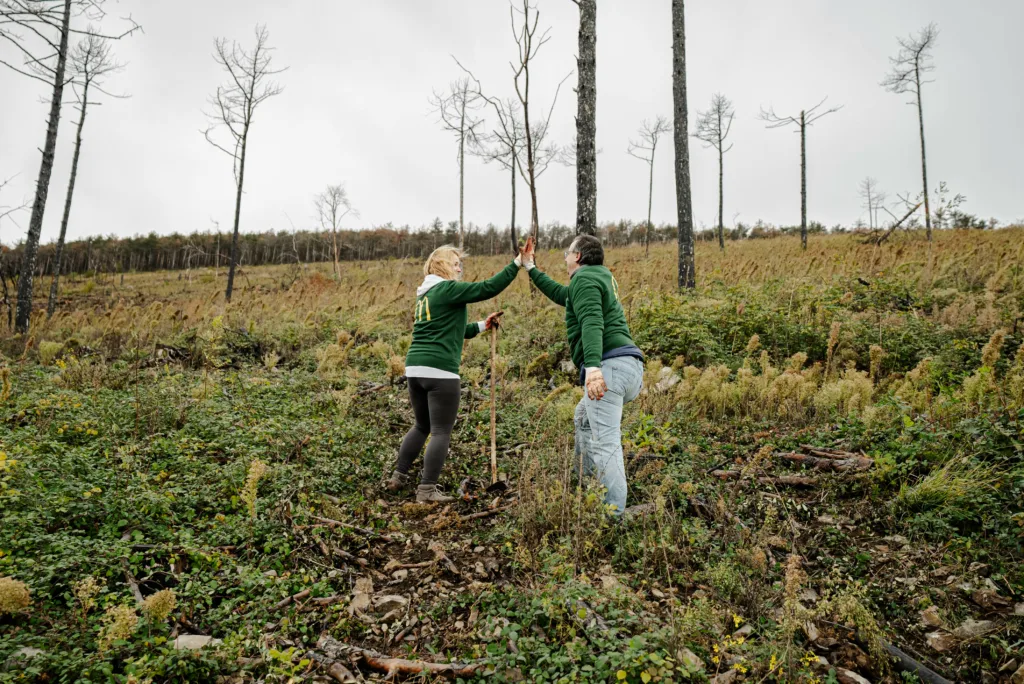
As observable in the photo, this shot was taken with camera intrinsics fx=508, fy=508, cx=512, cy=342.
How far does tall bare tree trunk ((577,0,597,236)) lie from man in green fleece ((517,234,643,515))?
3647 mm

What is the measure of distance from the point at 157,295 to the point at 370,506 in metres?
25.6

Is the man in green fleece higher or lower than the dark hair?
lower

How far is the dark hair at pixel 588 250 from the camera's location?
402 cm

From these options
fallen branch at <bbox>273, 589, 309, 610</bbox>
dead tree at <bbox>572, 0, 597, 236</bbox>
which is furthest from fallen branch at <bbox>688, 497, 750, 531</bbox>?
dead tree at <bbox>572, 0, 597, 236</bbox>

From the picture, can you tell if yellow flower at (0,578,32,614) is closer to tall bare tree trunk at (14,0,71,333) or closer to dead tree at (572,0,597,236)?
dead tree at (572,0,597,236)

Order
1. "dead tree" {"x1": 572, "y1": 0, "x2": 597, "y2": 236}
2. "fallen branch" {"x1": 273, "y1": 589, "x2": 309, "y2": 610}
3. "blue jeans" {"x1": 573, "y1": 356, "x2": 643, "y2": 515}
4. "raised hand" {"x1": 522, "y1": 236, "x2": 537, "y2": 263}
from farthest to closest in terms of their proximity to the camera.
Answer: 1. "dead tree" {"x1": 572, "y1": 0, "x2": 597, "y2": 236}
2. "raised hand" {"x1": 522, "y1": 236, "x2": 537, "y2": 263}
3. "blue jeans" {"x1": 573, "y1": 356, "x2": 643, "y2": 515}
4. "fallen branch" {"x1": 273, "y1": 589, "x2": 309, "y2": 610}

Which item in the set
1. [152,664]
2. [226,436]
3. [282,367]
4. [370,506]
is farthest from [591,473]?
[282,367]

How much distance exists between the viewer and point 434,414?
4172 millimetres

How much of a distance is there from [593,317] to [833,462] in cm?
263

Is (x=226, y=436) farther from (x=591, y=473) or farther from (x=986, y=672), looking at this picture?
(x=986, y=672)

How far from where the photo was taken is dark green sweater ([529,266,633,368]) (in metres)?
3.61

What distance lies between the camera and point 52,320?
983 cm

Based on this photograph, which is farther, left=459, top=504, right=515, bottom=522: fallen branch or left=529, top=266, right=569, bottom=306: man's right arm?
left=529, top=266, right=569, bottom=306: man's right arm

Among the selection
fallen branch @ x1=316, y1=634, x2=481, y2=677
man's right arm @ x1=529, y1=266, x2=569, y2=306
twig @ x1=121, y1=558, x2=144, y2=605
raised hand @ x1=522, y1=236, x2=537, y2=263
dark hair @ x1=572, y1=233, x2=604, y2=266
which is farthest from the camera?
man's right arm @ x1=529, y1=266, x2=569, y2=306
